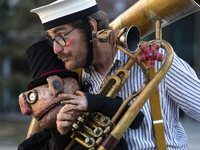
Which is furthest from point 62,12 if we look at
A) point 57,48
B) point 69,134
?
point 69,134

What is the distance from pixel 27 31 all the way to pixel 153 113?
19.7 ft

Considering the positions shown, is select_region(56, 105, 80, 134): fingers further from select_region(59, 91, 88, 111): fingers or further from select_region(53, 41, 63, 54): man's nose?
select_region(53, 41, 63, 54): man's nose

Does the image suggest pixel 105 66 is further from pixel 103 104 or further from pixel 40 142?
pixel 40 142

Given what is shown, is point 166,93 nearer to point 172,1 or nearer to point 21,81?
point 172,1

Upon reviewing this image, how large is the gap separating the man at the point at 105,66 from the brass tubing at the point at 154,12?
0.24 meters

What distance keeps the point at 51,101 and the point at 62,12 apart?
64 cm

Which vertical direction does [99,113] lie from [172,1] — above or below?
below

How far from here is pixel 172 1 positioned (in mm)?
1993

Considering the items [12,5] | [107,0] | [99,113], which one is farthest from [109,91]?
[12,5]

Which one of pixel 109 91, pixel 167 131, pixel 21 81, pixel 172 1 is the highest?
pixel 172 1

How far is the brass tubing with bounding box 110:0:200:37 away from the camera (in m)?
1.97

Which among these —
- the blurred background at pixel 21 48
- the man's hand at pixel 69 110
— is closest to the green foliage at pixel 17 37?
the blurred background at pixel 21 48

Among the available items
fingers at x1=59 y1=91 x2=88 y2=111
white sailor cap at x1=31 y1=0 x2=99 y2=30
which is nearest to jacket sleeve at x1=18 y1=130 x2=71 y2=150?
fingers at x1=59 y1=91 x2=88 y2=111

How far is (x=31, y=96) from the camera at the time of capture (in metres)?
2.08
